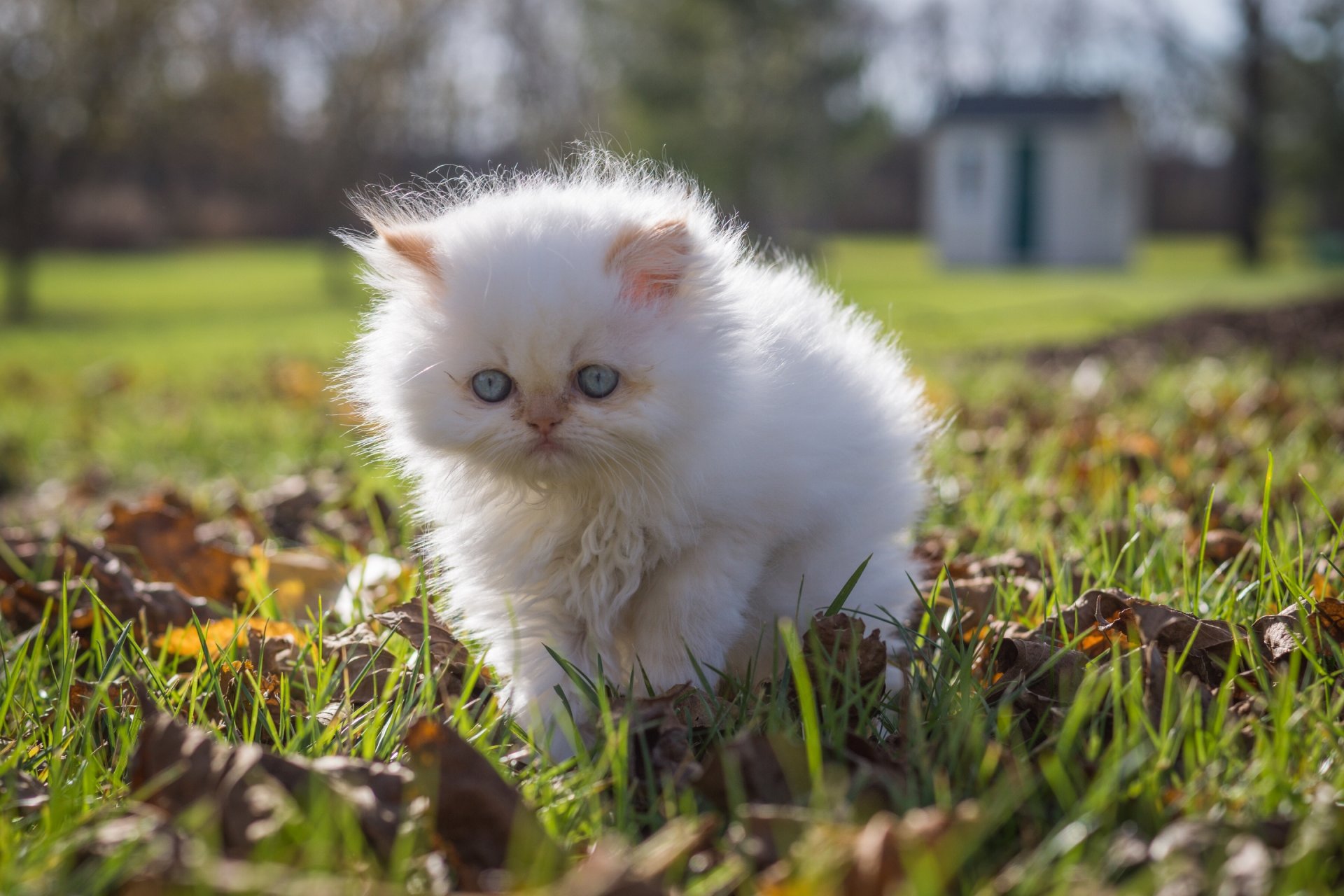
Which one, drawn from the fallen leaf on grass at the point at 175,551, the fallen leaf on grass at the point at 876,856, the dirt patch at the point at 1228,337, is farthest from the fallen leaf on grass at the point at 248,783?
the dirt patch at the point at 1228,337

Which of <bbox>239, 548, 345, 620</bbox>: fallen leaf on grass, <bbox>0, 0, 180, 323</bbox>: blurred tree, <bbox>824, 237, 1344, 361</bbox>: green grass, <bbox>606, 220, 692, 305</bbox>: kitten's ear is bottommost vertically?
<bbox>824, 237, 1344, 361</bbox>: green grass

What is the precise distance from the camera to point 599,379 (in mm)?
1679

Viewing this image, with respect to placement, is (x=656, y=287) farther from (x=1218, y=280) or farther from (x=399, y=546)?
(x=1218, y=280)

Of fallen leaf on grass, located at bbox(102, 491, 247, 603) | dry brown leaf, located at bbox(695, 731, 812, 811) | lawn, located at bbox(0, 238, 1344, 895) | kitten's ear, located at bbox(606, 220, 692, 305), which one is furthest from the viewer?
fallen leaf on grass, located at bbox(102, 491, 247, 603)

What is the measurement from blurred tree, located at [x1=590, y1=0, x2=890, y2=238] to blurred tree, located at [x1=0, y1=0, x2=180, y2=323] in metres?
9.85

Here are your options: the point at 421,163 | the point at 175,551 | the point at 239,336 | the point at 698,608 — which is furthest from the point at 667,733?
the point at 421,163

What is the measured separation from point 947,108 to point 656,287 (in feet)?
107

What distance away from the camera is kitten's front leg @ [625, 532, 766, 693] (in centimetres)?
175

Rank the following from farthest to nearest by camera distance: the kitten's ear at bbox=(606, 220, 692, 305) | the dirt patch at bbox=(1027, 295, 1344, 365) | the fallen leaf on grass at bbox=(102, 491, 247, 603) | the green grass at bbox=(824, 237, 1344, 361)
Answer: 1. the green grass at bbox=(824, 237, 1344, 361)
2. the dirt patch at bbox=(1027, 295, 1344, 365)
3. the fallen leaf on grass at bbox=(102, 491, 247, 603)
4. the kitten's ear at bbox=(606, 220, 692, 305)

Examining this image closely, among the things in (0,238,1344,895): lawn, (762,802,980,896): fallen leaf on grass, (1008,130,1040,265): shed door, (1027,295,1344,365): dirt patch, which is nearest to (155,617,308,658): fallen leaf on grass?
(0,238,1344,895): lawn

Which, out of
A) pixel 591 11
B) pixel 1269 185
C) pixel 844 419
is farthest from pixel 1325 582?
pixel 1269 185

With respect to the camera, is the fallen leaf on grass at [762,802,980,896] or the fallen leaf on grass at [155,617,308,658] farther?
the fallen leaf on grass at [155,617,308,658]

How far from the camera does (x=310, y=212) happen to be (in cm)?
3588

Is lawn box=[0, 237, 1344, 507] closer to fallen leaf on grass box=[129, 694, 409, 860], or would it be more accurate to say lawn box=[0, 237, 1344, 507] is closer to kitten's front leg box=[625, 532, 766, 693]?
kitten's front leg box=[625, 532, 766, 693]
